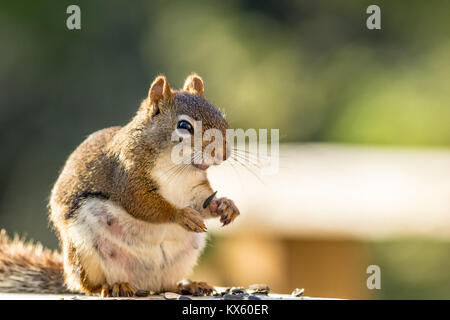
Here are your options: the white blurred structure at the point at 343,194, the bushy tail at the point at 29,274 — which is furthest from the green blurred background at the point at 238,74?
the bushy tail at the point at 29,274

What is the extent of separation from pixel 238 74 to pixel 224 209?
20.4ft

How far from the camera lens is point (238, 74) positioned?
8.80 m

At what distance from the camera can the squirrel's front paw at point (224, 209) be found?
2.67 metres

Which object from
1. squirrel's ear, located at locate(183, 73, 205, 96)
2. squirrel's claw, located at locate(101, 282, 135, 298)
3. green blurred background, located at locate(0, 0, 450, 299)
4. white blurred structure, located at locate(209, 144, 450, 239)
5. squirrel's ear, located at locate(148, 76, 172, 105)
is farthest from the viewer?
green blurred background, located at locate(0, 0, 450, 299)

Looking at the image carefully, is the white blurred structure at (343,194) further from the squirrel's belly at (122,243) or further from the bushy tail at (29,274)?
the squirrel's belly at (122,243)

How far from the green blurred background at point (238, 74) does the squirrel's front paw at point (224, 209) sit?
423 centimetres

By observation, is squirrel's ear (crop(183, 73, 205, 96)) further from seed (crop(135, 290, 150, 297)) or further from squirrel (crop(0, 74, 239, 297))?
seed (crop(135, 290, 150, 297))

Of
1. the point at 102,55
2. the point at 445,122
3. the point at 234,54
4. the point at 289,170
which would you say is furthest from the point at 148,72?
the point at 289,170

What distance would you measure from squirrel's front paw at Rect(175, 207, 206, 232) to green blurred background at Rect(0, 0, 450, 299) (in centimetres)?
438

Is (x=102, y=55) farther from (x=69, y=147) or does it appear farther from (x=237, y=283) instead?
(x=237, y=283)

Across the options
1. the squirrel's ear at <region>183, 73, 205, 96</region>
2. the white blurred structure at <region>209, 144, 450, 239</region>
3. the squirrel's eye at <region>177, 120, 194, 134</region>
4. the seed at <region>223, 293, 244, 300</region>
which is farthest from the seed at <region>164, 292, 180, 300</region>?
the white blurred structure at <region>209, 144, 450, 239</region>

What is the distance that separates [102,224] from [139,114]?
444mm

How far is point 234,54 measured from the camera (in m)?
9.06

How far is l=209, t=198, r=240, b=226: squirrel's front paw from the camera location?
267cm
